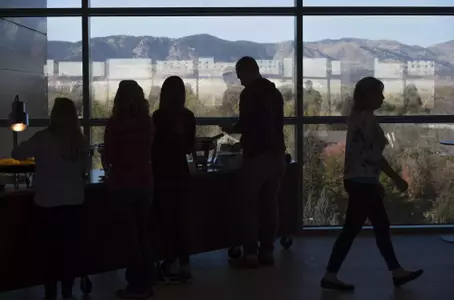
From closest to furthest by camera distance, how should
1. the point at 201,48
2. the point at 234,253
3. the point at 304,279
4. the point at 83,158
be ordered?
the point at 83,158 → the point at 304,279 → the point at 234,253 → the point at 201,48

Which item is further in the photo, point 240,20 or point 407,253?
point 240,20

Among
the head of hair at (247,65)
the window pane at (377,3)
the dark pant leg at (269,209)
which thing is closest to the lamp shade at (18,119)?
the head of hair at (247,65)

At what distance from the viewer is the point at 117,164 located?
14.7 ft

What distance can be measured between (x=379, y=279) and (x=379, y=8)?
3095 millimetres

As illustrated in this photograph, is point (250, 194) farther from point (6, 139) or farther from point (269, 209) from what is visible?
point (6, 139)

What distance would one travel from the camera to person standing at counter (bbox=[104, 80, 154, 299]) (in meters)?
4.48

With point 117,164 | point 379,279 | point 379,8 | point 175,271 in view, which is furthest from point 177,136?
point 379,8

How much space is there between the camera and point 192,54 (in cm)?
724

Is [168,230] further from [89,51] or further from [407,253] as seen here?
[89,51]

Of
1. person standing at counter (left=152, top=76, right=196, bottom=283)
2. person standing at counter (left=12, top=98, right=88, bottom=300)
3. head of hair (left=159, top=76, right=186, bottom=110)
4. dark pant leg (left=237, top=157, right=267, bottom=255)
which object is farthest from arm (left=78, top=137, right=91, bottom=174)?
dark pant leg (left=237, top=157, right=267, bottom=255)

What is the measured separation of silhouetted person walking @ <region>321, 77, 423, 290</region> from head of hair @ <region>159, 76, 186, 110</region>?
1150 mm

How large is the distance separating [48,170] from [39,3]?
11.0 feet

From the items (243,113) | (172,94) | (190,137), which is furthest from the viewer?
(243,113)

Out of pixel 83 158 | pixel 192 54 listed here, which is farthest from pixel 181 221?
pixel 192 54
